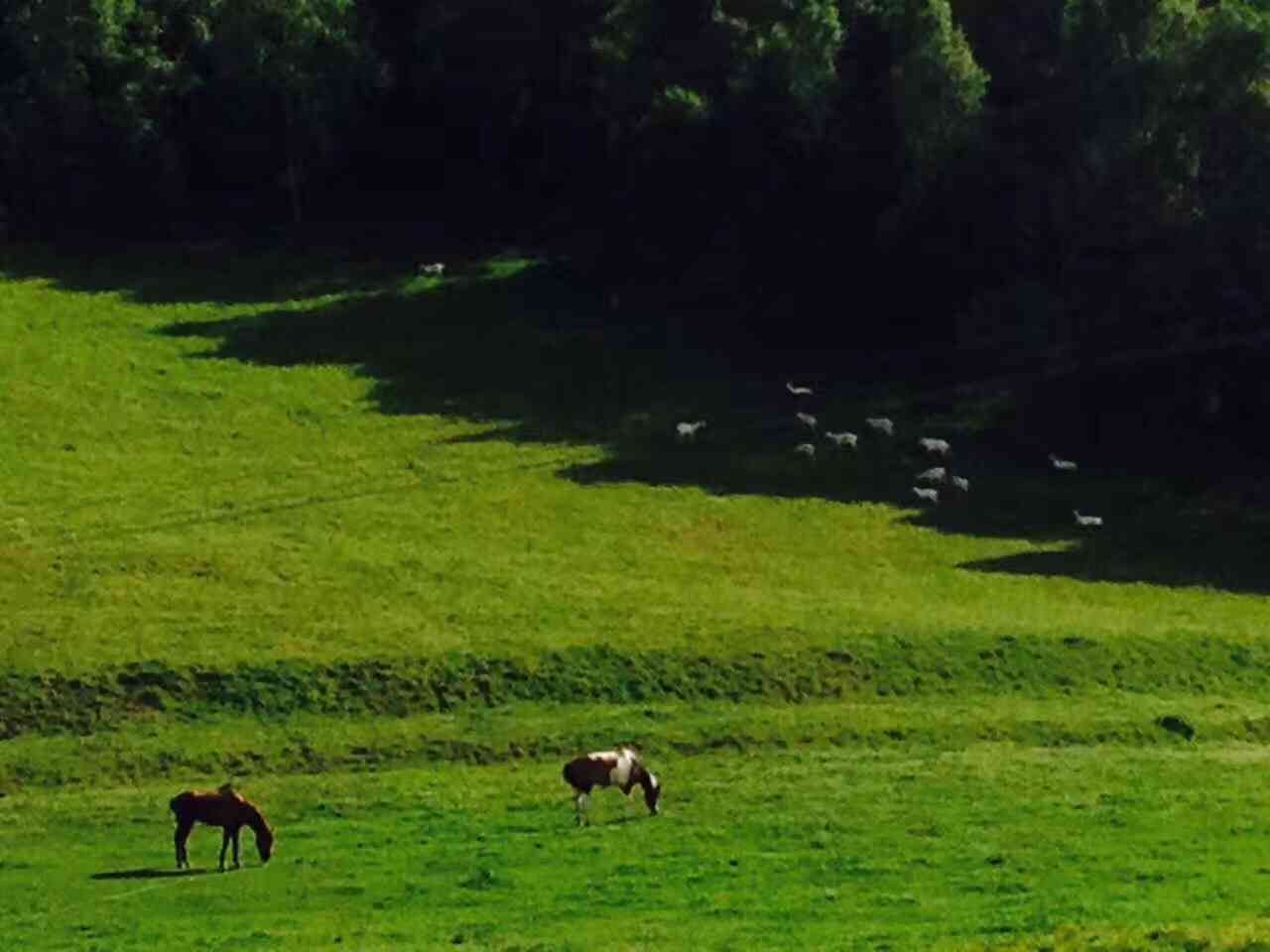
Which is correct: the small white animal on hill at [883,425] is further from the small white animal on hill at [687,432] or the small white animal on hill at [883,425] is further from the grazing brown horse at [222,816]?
the grazing brown horse at [222,816]

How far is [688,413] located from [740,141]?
1193 centimetres

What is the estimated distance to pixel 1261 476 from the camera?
64.8 metres

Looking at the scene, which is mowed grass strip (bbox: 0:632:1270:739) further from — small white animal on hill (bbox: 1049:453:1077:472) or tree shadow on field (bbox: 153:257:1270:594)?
small white animal on hill (bbox: 1049:453:1077:472)

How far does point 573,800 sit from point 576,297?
43.0 meters

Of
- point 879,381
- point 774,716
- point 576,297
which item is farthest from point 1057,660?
point 576,297

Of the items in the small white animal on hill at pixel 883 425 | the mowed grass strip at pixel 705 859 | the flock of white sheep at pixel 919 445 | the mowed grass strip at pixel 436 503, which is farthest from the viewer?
the small white animal on hill at pixel 883 425

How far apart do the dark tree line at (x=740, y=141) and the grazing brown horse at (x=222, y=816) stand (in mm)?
39343

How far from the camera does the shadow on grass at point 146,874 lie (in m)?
35.0

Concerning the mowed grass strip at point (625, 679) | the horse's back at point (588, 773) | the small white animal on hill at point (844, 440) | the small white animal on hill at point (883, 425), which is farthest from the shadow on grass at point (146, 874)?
the small white animal on hill at point (883, 425)

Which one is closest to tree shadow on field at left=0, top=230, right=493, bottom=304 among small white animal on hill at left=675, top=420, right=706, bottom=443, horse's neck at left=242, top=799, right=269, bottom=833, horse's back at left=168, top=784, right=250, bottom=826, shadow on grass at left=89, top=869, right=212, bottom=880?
small white animal on hill at left=675, top=420, right=706, bottom=443

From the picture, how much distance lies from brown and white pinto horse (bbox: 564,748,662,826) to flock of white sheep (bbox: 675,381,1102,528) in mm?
24880

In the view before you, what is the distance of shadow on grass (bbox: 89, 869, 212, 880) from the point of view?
115ft

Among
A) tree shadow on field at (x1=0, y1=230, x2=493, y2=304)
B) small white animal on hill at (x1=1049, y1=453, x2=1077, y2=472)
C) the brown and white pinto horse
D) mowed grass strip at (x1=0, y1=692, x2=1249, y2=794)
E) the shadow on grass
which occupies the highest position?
tree shadow on field at (x1=0, y1=230, x2=493, y2=304)

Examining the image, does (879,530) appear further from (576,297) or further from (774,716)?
(576,297)
